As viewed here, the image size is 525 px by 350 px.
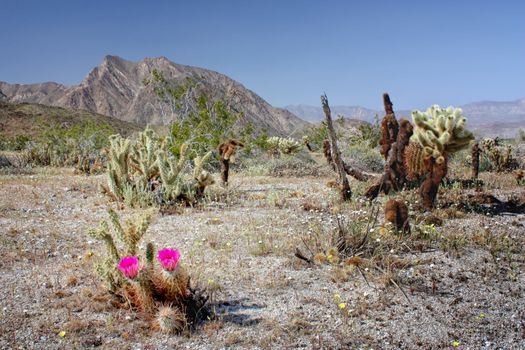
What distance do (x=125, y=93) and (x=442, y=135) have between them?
527ft

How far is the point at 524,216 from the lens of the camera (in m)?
7.21

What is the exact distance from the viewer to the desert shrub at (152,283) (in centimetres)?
370

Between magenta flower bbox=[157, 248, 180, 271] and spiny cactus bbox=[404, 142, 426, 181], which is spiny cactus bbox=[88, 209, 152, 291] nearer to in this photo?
magenta flower bbox=[157, 248, 180, 271]

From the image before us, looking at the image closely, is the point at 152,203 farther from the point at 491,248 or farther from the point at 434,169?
the point at 491,248

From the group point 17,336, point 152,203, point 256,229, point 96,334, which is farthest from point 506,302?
point 152,203

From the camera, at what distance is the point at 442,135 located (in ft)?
25.2

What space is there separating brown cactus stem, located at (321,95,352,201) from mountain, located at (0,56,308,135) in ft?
371

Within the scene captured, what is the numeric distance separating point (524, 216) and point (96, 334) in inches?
250

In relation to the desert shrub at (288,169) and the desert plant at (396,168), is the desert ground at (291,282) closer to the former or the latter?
the desert plant at (396,168)

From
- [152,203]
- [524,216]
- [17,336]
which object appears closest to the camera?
[17,336]

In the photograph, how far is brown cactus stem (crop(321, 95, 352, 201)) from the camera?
770cm

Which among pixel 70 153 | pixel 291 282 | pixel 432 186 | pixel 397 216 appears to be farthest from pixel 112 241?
pixel 70 153

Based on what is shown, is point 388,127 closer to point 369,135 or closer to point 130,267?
point 130,267

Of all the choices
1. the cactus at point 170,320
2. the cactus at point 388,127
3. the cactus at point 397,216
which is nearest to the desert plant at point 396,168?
the cactus at point 388,127
